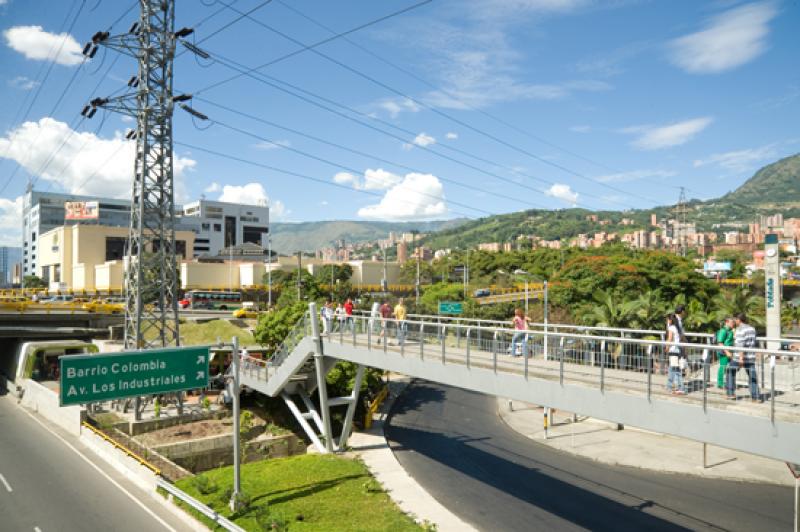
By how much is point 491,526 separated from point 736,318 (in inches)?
366

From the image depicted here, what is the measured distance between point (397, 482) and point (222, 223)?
5122 inches

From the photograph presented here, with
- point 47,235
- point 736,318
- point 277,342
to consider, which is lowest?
point 277,342

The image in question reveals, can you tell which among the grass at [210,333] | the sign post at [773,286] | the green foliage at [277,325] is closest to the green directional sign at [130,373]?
the green foliage at [277,325]

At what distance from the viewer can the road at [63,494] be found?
1614 cm

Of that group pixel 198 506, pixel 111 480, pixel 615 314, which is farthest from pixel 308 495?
pixel 615 314

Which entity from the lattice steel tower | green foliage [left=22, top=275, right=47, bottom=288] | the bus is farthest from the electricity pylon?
green foliage [left=22, top=275, right=47, bottom=288]

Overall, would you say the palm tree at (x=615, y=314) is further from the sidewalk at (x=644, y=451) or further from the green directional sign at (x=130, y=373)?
the green directional sign at (x=130, y=373)

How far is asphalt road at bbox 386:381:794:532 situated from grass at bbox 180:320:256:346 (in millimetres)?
21120

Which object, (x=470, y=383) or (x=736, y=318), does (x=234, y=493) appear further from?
(x=736, y=318)

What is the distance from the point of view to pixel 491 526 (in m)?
17.0

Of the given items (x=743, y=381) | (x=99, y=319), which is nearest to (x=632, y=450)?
(x=743, y=381)

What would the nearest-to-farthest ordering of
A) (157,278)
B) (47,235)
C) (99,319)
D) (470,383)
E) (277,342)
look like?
(470,383) → (157,278) → (277,342) → (99,319) → (47,235)

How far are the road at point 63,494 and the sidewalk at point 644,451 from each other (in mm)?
17283

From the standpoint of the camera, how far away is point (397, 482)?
20.9 m
